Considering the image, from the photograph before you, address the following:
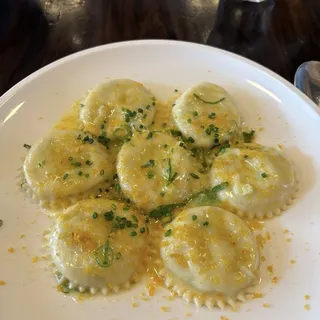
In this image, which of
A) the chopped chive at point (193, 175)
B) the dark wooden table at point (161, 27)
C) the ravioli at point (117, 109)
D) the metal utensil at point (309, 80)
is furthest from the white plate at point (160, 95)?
the dark wooden table at point (161, 27)

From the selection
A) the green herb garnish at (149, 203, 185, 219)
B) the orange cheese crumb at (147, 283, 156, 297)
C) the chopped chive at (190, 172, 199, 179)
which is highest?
the chopped chive at (190, 172, 199, 179)

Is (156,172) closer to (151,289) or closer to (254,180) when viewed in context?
(254,180)

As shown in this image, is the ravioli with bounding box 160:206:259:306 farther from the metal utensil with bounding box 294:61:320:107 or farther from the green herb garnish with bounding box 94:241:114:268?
the metal utensil with bounding box 294:61:320:107

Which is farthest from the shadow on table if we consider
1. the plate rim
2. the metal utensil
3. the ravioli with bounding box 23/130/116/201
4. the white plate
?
the metal utensil

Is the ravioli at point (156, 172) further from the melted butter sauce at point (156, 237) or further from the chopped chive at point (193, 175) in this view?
the melted butter sauce at point (156, 237)

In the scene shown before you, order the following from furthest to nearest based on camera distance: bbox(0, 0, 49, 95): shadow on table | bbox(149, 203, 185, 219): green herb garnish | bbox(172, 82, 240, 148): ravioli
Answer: bbox(0, 0, 49, 95): shadow on table < bbox(172, 82, 240, 148): ravioli < bbox(149, 203, 185, 219): green herb garnish

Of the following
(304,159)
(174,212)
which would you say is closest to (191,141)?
(174,212)
